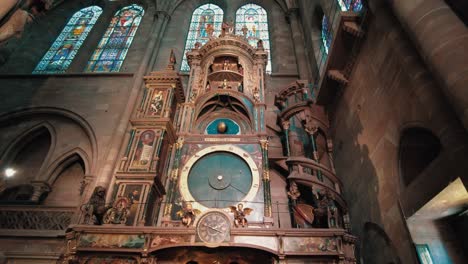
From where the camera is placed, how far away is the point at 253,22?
13.4 m

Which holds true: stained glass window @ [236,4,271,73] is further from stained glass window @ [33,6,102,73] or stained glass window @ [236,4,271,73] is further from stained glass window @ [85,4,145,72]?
stained glass window @ [33,6,102,73]

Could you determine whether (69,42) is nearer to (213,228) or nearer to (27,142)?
(27,142)

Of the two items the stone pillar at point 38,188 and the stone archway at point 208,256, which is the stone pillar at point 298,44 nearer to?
the stone archway at point 208,256

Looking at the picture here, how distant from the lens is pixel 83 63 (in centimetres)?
1173

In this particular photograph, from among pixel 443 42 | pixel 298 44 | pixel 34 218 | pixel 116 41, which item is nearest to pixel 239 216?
pixel 443 42

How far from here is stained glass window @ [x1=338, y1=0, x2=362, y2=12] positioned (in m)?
7.27

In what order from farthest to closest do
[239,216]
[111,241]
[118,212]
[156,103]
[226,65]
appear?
[226,65] → [156,103] → [118,212] → [239,216] → [111,241]

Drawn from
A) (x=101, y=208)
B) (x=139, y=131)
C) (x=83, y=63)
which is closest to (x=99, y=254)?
(x=101, y=208)

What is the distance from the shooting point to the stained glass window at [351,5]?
727 cm

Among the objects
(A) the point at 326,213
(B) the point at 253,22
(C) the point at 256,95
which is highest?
(B) the point at 253,22

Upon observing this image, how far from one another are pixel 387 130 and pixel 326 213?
7.01 ft

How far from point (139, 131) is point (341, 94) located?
17.7ft

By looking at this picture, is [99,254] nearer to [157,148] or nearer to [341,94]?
[157,148]

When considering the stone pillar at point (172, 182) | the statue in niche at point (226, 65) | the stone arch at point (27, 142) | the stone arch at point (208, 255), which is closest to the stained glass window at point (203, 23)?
the statue in niche at point (226, 65)
